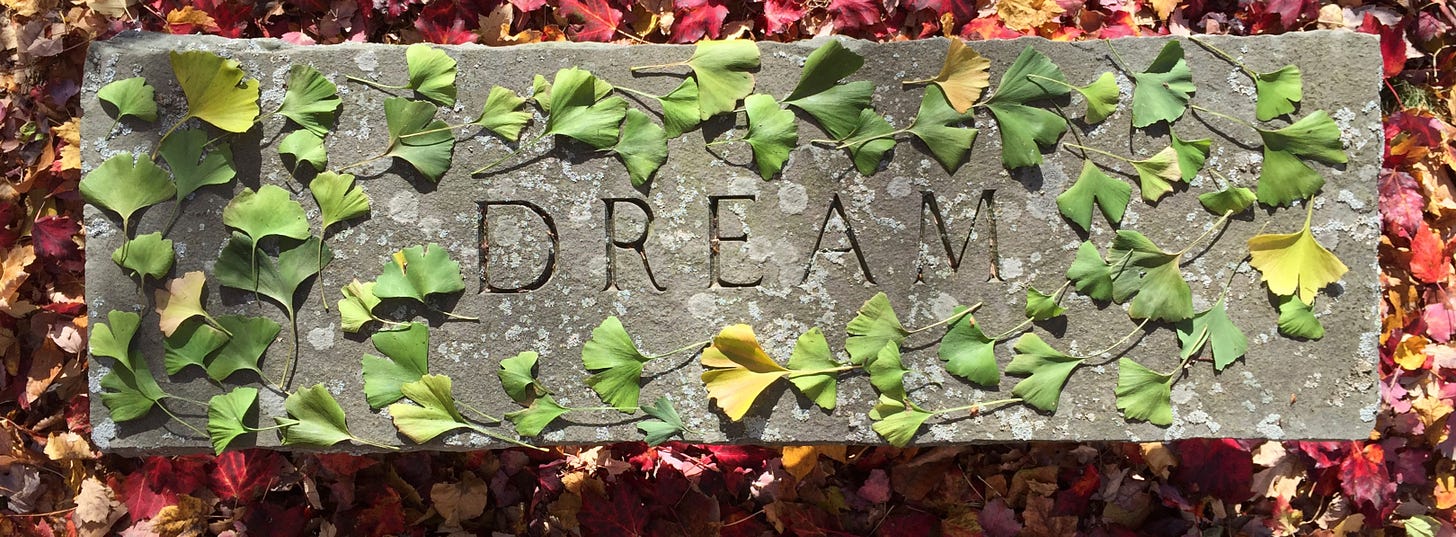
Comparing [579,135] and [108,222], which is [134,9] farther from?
[579,135]

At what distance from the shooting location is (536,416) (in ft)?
5.26

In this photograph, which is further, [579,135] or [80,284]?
[80,284]

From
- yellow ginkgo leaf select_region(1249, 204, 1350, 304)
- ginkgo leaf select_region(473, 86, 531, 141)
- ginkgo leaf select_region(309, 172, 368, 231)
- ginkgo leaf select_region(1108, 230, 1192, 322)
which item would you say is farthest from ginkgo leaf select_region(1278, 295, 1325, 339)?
ginkgo leaf select_region(309, 172, 368, 231)

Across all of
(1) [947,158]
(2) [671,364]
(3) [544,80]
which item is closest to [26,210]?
(3) [544,80]

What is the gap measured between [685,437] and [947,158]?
2.21ft

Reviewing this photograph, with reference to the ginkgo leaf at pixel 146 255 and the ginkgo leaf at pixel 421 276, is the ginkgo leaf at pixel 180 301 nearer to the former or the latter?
the ginkgo leaf at pixel 146 255

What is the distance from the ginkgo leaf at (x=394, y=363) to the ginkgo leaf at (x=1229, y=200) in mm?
1393

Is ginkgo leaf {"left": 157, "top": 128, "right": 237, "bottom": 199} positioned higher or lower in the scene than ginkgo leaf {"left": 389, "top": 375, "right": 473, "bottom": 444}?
higher

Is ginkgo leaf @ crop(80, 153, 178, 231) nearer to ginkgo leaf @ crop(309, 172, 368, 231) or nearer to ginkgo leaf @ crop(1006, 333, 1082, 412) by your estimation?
ginkgo leaf @ crop(309, 172, 368, 231)

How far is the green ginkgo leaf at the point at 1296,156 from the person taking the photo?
1.58 m

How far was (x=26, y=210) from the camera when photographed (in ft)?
7.31

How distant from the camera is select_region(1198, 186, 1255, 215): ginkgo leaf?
5.20 feet

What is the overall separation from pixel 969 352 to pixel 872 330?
0.18m

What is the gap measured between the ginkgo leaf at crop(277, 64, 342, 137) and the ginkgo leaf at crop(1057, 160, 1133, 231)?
1.31 metres
